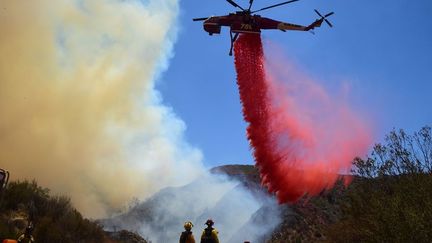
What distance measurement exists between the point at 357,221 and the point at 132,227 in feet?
169

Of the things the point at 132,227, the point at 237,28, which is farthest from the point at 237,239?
the point at 237,28

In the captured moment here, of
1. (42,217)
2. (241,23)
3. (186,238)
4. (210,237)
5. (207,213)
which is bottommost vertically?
(210,237)

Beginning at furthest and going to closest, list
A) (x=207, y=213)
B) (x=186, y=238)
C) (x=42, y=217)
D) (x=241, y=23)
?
(x=207, y=213), (x=241, y=23), (x=42, y=217), (x=186, y=238)

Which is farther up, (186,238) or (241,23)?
(241,23)

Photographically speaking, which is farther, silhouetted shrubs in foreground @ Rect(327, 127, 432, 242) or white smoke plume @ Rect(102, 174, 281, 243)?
white smoke plume @ Rect(102, 174, 281, 243)

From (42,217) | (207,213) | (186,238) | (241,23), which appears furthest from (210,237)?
(207,213)

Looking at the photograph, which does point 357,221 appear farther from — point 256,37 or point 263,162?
point 256,37

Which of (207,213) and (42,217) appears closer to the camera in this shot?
(42,217)

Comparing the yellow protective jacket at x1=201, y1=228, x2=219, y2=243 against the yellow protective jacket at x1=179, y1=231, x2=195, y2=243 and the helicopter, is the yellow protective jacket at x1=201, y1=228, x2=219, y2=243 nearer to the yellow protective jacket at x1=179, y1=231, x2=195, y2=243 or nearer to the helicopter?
the yellow protective jacket at x1=179, y1=231, x2=195, y2=243

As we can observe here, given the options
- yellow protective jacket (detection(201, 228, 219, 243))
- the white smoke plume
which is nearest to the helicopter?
yellow protective jacket (detection(201, 228, 219, 243))

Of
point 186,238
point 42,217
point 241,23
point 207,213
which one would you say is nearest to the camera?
point 186,238

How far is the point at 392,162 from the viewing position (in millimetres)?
28328

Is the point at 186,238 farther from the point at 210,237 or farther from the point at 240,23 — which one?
the point at 240,23

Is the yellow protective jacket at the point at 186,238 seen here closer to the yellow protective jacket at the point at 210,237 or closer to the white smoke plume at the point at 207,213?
the yellow protective jacket at the point at 210,237
